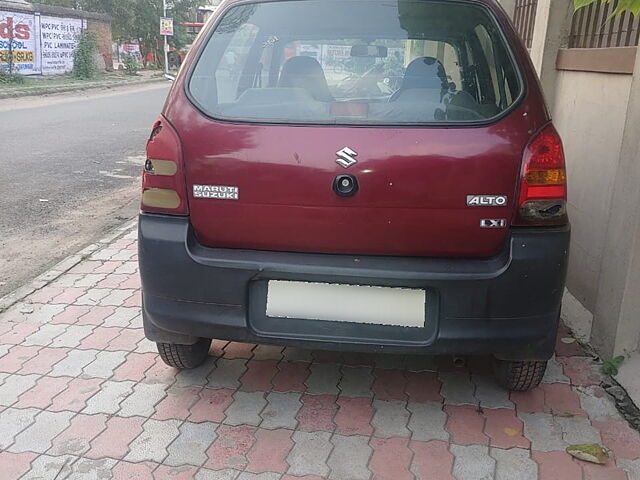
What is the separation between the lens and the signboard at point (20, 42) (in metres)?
23.5

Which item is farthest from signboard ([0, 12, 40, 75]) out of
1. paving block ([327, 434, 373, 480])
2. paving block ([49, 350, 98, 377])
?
paving block ([327, 434, 373, 480])

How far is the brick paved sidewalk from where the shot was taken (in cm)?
255

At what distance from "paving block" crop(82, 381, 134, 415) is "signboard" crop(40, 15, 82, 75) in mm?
26347

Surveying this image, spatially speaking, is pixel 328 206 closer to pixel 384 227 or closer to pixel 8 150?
pixel 384 227

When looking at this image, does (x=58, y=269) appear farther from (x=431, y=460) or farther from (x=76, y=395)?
(x=431, y=460)

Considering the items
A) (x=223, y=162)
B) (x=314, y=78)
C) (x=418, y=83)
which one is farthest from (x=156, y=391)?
(x=418, y=83)

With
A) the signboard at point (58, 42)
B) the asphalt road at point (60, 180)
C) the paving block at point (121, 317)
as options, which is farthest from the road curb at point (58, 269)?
the signboard at point (58, 42)

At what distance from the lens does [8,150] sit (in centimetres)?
1009

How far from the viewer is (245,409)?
2.95 m

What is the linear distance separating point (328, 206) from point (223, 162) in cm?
44

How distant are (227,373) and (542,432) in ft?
4.90

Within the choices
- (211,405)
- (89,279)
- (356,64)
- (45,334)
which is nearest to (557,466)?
(211,405)

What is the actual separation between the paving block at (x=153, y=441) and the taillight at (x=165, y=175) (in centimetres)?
92

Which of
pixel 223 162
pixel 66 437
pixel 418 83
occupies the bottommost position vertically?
pixel 66 437
